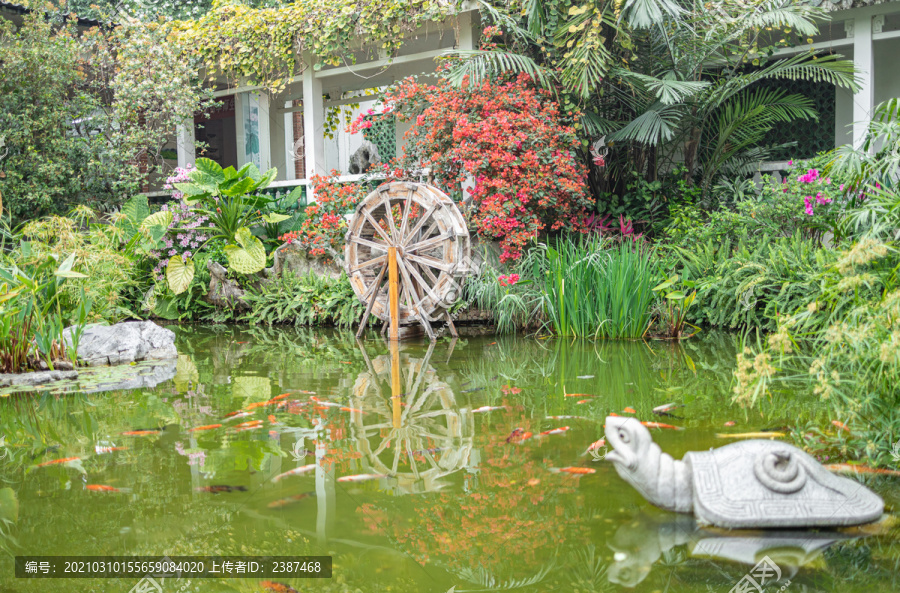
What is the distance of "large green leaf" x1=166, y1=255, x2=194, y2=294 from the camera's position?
9781 mm

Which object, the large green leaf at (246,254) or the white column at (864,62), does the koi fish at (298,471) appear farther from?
the white column at (864,62)

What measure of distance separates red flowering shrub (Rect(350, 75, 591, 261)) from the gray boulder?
3.65 metres

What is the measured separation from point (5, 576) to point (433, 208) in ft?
20.4

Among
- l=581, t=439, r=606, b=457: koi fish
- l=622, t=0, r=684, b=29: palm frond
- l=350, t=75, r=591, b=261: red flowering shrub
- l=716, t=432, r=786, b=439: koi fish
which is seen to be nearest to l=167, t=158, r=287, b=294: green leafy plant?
l=350, t=75, r=591, b=261: red flowering shrub

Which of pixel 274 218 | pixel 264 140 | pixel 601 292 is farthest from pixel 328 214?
pixel 264 140

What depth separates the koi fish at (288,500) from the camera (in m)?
2.89

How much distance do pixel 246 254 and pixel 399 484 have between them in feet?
23.8

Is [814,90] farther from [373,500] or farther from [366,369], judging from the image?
[373,500]

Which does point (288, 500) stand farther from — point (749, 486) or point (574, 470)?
point (749, 486)

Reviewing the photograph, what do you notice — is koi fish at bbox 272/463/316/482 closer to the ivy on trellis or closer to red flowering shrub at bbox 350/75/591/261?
red flowering shrub at bbox 350/75/591/261

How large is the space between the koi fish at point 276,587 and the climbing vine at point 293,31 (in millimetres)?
8249

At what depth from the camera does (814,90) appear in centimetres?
1058

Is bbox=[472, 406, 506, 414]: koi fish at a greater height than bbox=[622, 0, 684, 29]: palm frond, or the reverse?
bbox=[622, 0, 684, 29]: palm frond

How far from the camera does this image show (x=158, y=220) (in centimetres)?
1008
